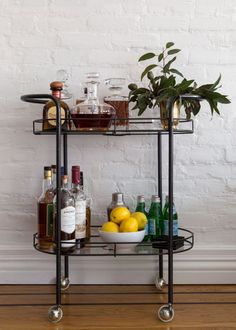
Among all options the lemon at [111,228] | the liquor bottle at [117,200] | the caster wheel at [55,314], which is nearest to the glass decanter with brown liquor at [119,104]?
the liquor bottle at [117,200]

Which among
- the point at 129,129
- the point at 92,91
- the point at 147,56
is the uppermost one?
the point at 147,56

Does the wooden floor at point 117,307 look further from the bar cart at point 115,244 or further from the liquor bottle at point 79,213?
the liquor bottle at point 79,213

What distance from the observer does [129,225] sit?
5.45 ft

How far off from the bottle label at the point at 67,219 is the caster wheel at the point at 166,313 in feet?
1.28

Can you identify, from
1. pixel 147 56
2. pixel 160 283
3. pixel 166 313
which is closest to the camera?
pixel 166 313

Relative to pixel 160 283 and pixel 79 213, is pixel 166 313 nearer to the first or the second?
pixel 160 283

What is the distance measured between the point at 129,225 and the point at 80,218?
0.18 m

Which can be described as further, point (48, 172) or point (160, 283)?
point (160, 283)

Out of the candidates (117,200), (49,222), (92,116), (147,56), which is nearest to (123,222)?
(117,200)

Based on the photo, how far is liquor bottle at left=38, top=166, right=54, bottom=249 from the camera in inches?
68.9

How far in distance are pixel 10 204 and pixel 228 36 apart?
42.3 inches

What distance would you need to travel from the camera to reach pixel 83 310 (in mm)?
1687

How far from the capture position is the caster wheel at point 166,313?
158 cm

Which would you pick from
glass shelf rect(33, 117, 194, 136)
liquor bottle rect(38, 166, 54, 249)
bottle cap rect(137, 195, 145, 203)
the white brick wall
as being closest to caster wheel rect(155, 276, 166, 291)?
the white brick wall
